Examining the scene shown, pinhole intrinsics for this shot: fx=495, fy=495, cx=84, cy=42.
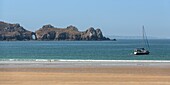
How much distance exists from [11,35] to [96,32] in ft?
113

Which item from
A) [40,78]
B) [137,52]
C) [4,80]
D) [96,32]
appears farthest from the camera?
[96,32]

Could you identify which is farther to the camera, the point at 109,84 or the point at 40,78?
the point at 40,78

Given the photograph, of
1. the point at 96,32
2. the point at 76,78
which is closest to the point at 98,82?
the point at 76,78

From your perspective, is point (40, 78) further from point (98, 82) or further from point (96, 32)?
point (96, 32)

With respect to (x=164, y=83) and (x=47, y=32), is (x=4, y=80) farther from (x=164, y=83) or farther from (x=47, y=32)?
(x=47, y=32)

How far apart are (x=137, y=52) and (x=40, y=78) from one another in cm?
5472

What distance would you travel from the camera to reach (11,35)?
199 metres

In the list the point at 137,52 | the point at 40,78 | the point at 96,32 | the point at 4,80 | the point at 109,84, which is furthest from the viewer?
the point at 96,32

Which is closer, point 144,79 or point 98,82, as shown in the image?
point 98,82

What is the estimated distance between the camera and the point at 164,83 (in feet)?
71.4

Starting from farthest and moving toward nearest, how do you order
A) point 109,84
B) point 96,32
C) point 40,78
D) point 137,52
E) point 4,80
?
point 96,32
point 137,52
point 40,78
point 4,80
point 109,84

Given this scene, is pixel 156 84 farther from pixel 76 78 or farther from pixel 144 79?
pixel 76 78

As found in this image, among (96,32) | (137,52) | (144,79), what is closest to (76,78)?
(144,79)

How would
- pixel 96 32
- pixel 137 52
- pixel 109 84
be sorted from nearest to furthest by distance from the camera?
pixel 109 84 → pixel 137 52 → pixel 96 32
